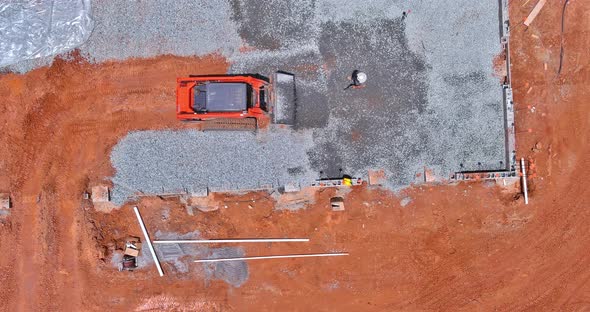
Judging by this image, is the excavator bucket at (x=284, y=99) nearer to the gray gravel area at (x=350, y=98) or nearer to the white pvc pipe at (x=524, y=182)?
the gray gravel area at (x=350, y=98)

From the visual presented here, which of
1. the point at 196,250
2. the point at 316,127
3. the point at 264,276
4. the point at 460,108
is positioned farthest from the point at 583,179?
the point at 196,250

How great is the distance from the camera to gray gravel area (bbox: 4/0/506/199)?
1307cm

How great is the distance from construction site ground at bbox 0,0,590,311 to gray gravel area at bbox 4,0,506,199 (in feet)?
2.22

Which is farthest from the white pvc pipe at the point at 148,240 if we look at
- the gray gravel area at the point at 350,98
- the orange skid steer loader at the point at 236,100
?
the orange skid steer loader at the point at 236,100

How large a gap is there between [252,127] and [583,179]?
10145mm

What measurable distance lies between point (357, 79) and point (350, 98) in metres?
0.67

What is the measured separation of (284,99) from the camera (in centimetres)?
1306

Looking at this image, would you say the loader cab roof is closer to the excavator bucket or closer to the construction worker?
the excavator bucket

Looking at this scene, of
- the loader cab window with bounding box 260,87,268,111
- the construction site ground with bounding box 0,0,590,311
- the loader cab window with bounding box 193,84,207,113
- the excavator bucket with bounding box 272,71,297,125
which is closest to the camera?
the loader cab window with bounding box 193,84,207,113

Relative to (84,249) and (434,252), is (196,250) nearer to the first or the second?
(84,249)

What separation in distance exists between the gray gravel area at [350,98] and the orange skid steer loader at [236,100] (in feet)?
0.97

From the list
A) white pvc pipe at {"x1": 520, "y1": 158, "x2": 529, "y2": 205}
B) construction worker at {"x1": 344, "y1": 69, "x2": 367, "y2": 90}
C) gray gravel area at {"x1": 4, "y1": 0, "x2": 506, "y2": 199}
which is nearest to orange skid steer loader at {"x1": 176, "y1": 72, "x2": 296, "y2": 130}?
gray gravel area at {"x1": 4, "y1": 0, "x2": 506, "y2": 199}

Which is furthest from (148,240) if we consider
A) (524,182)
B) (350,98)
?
(524,182)

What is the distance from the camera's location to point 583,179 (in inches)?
520
